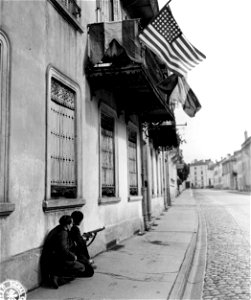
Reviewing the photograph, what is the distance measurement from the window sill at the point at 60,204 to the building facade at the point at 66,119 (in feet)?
0.06

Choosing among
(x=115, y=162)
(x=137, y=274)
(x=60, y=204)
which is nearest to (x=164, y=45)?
(x=115, y=162)

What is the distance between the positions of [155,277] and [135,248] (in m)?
3.05

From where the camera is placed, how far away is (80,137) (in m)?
7.93

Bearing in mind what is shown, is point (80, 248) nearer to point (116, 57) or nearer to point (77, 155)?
point (77, 155)

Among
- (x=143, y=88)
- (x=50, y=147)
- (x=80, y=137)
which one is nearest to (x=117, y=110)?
(x=143, y=88)

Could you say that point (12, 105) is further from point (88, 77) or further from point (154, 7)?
point (154, 7)

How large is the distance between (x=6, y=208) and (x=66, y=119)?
294cm

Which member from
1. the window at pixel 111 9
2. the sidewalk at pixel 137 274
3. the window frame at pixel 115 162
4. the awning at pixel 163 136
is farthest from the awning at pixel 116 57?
the awning at pixel 163 136

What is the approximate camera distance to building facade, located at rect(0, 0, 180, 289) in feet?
17.7

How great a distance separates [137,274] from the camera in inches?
263

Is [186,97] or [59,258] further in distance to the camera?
[186,97]

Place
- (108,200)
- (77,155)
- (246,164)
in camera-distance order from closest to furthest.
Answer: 1. (77,155)
2. (108,200)
3. (246,164)

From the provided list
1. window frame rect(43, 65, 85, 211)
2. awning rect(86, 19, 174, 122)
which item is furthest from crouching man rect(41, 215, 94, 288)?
awning rect(86, 19, 174, 122)

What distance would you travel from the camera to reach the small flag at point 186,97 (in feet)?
34.2
